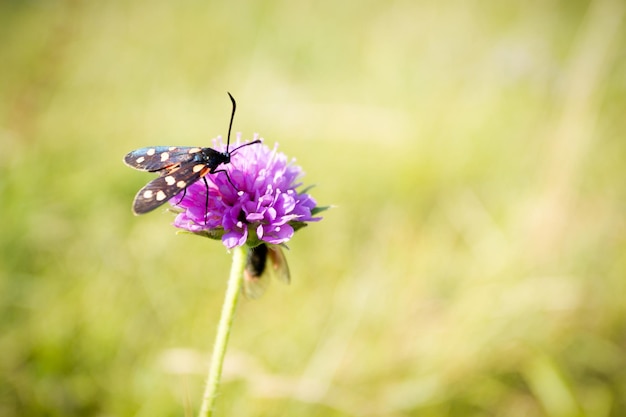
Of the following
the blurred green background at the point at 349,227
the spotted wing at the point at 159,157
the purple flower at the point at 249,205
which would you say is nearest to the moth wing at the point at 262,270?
the purple flower at the point at 249,205

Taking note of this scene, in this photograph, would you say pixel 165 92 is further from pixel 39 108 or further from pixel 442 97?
pixel 442 97

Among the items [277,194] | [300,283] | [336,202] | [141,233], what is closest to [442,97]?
[336,202]

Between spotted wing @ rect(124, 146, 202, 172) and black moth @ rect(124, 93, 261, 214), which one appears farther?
spotted wing @ rect(124, 146, 202, 172)

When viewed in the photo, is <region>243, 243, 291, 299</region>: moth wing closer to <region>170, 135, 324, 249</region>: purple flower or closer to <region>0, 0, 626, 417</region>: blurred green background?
<region>170, 135, 324, 249</region>: purple flower

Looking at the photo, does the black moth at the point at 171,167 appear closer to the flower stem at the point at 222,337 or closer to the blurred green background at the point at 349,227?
the flower stem at the point at 222,337

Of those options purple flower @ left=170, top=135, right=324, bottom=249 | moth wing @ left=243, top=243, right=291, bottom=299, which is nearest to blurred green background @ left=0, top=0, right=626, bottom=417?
moth wing @ left=243, top=243, right=291, bottom=299

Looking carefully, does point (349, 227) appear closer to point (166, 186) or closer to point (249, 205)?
point (249, 205)
